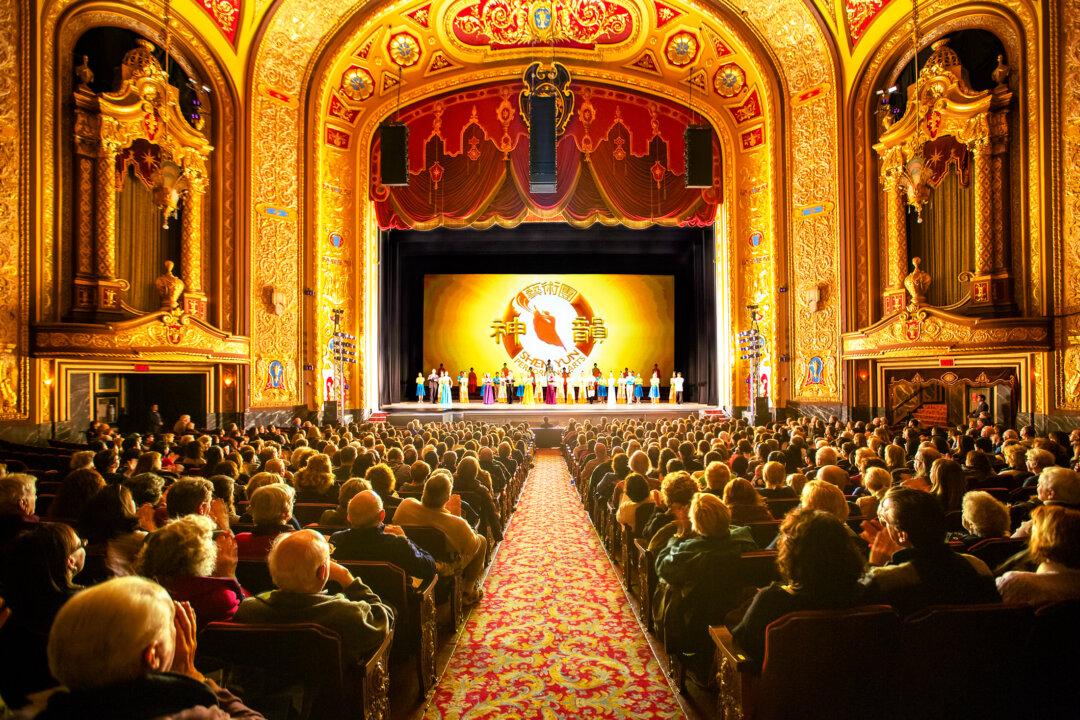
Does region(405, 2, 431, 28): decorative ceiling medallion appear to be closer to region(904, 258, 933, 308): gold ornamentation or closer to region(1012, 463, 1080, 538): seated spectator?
region(904, 258, 933, 308): gold ornamentation

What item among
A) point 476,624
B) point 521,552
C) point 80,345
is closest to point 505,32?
point 80,345

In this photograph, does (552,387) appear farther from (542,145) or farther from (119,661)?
(119,661)

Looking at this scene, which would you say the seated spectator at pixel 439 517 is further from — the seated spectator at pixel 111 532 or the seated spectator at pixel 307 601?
the seated spectator at pixel 307 601

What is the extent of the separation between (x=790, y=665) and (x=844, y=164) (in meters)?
14.5

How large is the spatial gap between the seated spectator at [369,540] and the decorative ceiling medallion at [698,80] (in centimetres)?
1626

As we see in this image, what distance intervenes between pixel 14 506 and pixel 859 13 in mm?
15701

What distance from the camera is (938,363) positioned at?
40.2ft

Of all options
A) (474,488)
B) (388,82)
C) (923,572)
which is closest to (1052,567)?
(923,572)

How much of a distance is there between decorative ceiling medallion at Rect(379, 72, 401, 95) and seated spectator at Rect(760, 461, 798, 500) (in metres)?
15.2

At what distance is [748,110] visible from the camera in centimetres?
1681

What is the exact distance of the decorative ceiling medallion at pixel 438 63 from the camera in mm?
16609

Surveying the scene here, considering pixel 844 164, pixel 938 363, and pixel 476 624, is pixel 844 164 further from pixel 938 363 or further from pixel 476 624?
pixel 476 624

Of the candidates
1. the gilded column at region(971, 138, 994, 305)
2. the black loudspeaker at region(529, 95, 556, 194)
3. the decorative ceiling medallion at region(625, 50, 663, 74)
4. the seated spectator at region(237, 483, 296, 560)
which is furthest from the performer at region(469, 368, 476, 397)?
the seated spectator at region(237, 483, 296, 560)

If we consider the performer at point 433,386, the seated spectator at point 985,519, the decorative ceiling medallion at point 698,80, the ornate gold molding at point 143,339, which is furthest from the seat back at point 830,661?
the performer at point 433,386
